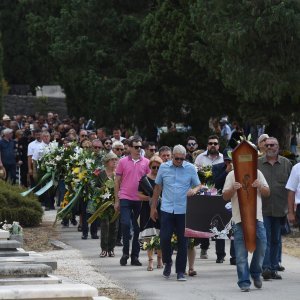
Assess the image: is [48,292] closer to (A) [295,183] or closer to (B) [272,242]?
(A) [295,183]

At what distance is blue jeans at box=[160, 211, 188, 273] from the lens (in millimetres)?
16719

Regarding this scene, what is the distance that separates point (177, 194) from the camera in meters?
16.8

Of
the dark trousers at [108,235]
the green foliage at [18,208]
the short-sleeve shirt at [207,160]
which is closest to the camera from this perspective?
the dark trousers at [108,235]

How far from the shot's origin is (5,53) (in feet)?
216

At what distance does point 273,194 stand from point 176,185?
1249 mm

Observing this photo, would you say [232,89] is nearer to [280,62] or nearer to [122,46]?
[280,62]

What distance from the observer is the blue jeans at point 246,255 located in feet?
50.6

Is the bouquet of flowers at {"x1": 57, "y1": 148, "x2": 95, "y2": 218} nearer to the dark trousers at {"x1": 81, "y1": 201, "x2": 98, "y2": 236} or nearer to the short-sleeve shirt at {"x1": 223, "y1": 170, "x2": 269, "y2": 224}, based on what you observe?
the dark trousers at {"x1": 81, "y1": 201, "x2": 98, "y2": 236}

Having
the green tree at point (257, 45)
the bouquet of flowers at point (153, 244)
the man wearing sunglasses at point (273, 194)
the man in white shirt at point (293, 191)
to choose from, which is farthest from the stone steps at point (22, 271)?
the green tree at point (257, 45)

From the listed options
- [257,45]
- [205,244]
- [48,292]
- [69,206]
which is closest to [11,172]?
[257,45]

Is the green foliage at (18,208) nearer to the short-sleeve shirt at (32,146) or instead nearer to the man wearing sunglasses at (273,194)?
the short-sleeve shirt at (32,146)

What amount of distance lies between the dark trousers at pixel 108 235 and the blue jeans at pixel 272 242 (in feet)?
11.2

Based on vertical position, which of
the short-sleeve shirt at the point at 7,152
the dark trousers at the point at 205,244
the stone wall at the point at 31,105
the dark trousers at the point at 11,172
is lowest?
the dark trousers at the point at 205,244

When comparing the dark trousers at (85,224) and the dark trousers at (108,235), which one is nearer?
the dark trousers at (108,235)
